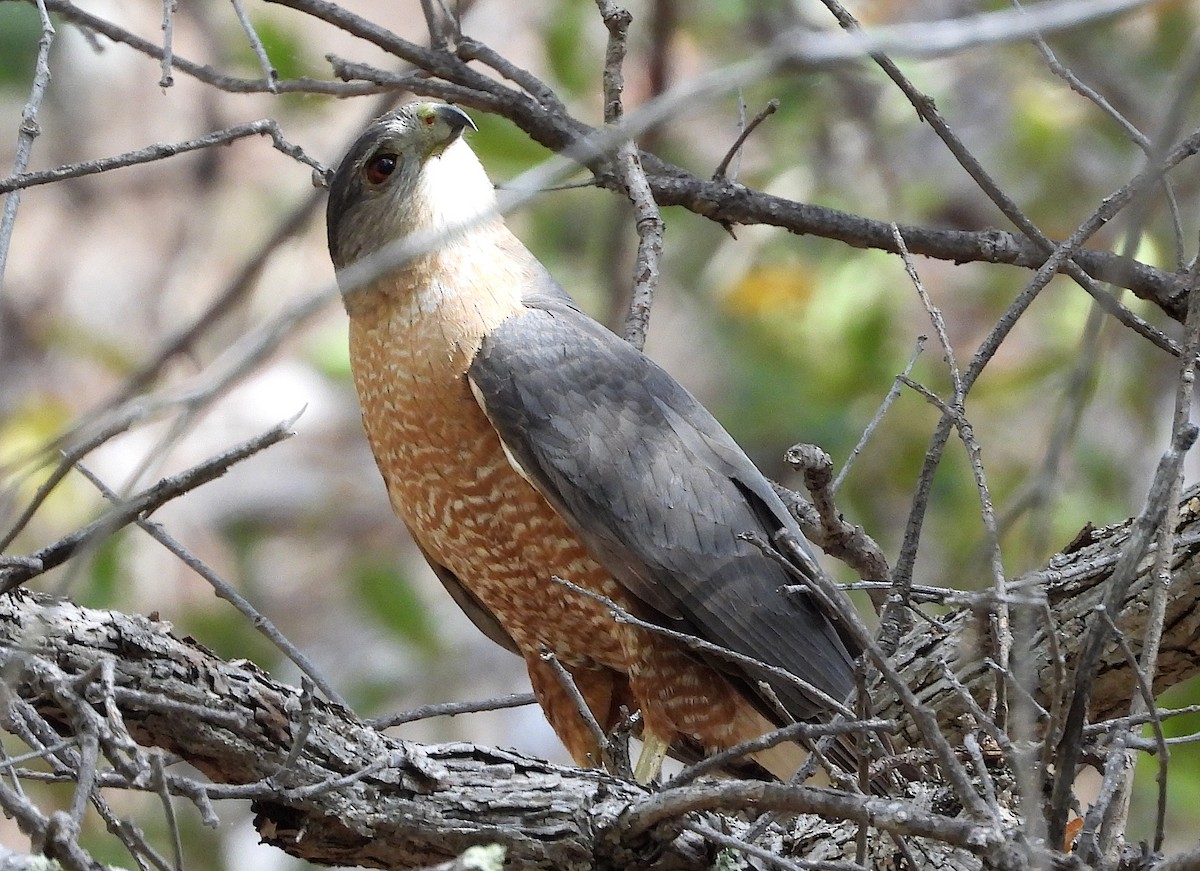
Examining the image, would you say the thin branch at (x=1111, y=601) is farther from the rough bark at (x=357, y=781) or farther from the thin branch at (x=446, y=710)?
the thin branch at (x=446, y=710)

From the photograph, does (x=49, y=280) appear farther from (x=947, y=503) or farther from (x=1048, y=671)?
(x=1048, y=671)

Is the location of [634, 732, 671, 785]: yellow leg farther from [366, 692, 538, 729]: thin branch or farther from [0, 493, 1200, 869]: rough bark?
[0, 493, 1200, 869]: rough bark

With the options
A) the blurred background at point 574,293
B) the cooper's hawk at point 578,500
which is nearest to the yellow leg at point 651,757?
the cooper's hawk at point 578,500

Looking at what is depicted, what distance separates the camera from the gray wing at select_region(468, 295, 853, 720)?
348 centimetres

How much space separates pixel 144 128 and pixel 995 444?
22.7 feet

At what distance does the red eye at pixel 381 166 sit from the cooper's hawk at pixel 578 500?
0.54ft

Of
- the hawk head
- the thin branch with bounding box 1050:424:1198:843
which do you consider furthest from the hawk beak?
the thin branch with bounding box 1050:424:1198:843

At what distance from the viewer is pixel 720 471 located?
12.5 feet

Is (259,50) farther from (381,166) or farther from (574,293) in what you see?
(574,293)

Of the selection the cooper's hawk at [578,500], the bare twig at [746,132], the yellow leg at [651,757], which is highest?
the bare twig at [746,132]

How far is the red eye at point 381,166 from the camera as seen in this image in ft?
13.2

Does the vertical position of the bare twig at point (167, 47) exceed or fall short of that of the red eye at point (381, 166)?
it falls short

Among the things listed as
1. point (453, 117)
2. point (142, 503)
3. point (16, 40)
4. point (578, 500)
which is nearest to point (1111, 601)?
point (142, 503)

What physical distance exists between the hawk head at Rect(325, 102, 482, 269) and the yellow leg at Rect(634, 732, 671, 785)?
5.00 ft
